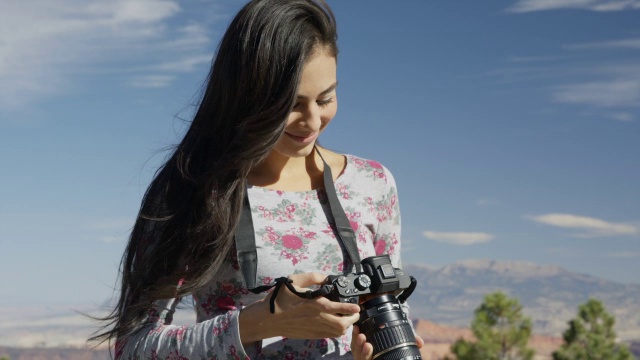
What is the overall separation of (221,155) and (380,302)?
505 mm

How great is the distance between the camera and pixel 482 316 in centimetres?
1309

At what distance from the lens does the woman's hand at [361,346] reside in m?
1.72

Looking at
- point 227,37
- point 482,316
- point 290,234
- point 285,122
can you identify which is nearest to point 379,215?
point 290,234

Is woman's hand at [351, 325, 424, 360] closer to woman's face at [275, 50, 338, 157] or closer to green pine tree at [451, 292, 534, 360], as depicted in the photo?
woman's face at [275, 50, 338, 157]

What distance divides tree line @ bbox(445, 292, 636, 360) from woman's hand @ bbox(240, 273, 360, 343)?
1150 cm

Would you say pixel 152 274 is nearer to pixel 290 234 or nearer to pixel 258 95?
pixel 290 234

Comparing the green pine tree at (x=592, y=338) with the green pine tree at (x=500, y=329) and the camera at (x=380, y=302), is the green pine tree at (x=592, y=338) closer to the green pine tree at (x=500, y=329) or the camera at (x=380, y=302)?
the green pine tree at (x=500, y=329)

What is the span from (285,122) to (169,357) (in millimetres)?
546

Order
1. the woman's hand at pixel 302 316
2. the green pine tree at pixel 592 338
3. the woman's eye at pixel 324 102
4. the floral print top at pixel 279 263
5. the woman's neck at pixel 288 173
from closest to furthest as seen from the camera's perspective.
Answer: the woman's hand at pixel 302 316, the floral print top at pixel 279 263, the woman's eye at pixel 324 102, the woman's neck at pixel 288 173, the green pine tree at pixel 592 338

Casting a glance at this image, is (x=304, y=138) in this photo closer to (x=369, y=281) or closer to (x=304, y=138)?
(x=304, y=138)

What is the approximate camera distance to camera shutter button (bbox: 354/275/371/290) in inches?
69.1

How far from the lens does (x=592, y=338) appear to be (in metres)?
12.7

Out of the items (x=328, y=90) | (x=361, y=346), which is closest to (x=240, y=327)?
(x=361, y=346)

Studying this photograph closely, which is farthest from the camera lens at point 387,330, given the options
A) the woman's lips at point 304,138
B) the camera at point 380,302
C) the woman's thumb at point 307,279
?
the woman's lips at point 304,138
